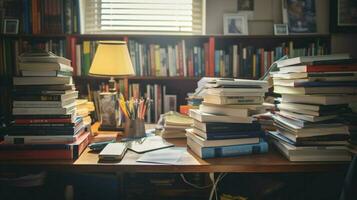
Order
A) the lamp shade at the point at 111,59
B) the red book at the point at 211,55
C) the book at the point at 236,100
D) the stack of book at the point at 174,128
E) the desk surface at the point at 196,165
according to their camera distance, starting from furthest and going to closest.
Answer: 1. the red book at the point at 211,55
2. the lamp shade at the point at 111,59
3. the stack of book at the point at 174,128
4. the book at the point at 236,100
5. the desk surface at the point at 196,165

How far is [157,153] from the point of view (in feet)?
4.10

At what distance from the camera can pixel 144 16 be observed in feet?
9.00

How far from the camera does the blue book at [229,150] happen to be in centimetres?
119

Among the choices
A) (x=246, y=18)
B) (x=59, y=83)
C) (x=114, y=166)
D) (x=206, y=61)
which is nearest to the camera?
(x=114, y=166)

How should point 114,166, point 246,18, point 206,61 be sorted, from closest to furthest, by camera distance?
point 114,166
point 206,61
point 246,18

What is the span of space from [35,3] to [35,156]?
1672 millimetres

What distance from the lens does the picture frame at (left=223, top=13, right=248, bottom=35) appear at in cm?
261

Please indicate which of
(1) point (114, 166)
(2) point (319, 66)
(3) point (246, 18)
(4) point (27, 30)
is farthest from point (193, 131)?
(4) point (27, 30)

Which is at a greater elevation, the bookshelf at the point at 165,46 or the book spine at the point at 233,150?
the bookshelf at the point at 165,46

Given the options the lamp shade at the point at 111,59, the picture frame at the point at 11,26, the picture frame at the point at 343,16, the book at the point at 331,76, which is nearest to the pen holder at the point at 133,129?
the lamp shade at the point at 111,59

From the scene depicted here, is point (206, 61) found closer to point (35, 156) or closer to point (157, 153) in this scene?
point (157, 153)

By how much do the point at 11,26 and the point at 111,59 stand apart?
41.5 inches

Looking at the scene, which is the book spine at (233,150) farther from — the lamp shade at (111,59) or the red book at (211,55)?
the red book at (211,55)

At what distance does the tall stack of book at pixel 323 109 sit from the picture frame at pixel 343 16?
1.66 metres
